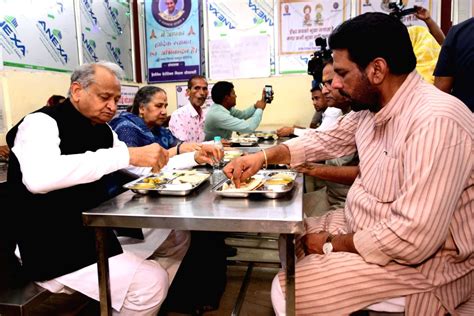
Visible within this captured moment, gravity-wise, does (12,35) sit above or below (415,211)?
above

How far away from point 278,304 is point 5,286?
1.01m

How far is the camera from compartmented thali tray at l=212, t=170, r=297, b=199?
130 centimetres

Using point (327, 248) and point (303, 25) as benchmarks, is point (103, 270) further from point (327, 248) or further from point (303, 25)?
point (303, 25)

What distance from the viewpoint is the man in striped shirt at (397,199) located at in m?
1.00

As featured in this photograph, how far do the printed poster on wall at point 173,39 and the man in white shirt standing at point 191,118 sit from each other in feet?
4.32

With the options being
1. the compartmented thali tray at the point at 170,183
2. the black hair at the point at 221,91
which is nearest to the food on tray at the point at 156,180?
the compartmented thali tray at the point at 170,183

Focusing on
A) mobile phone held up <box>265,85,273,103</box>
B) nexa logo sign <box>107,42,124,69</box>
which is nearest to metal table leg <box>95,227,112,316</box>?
mobile phone held up <box>265,85,273,103</box>

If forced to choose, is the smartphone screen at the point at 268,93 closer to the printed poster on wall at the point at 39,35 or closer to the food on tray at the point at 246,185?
the printed poster on wall at the point at 39,35

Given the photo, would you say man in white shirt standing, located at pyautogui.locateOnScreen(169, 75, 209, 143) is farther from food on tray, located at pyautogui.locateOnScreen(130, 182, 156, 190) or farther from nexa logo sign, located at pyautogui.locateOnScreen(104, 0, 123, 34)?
food on tray, located at pyautogui.locateOnScreen(130, 182, 156, 190)

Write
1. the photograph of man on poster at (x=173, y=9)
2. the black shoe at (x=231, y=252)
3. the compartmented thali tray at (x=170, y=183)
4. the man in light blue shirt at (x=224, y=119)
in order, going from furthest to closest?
the photograph of man on poster at (x=173, y=9), the man in light blue shirt at (x=224, y=119), the black shoe at (x=231, y=252), the compartmented thali tray at (x=170, y=183)

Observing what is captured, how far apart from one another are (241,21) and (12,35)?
113 inches

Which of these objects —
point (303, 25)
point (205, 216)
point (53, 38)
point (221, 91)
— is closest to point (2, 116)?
point (53, 38)

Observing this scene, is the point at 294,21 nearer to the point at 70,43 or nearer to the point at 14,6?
the point at 70,43

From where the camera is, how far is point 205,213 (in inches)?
45.3
